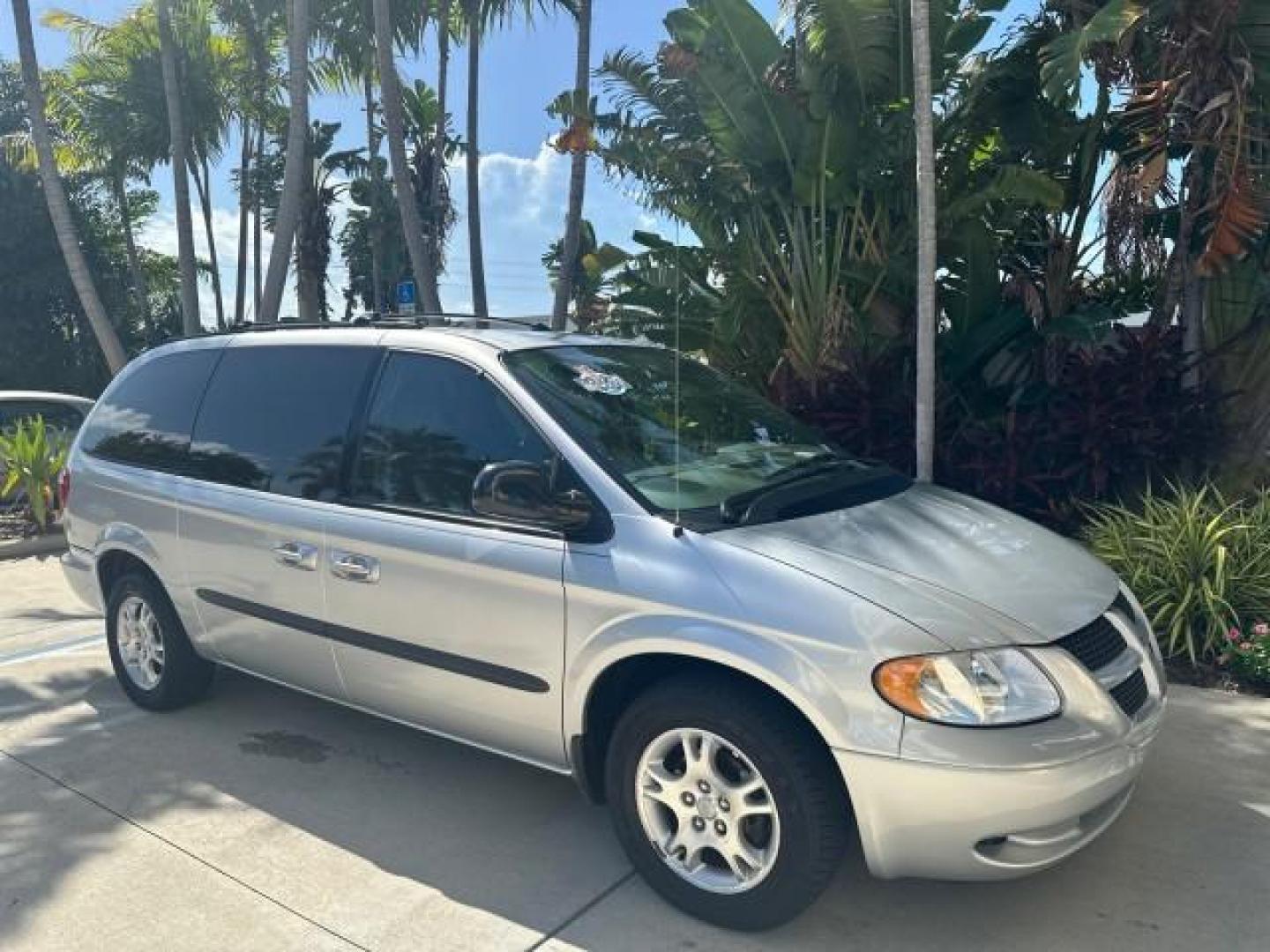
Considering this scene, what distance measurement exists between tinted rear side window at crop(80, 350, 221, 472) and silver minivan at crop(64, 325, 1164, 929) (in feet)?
0.13

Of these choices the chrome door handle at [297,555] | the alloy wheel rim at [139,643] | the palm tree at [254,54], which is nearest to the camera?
the chrome door handle at [297,555]

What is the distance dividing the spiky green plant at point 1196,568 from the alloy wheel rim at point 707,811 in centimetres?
326

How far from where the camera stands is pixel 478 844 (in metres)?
3.44

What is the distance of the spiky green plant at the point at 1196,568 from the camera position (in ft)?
16.7

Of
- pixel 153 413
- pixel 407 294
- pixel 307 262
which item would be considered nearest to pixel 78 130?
pixel 307 262

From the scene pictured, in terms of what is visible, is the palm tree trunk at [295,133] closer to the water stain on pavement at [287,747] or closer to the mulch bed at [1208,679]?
the water stain on pavement at [287,747]

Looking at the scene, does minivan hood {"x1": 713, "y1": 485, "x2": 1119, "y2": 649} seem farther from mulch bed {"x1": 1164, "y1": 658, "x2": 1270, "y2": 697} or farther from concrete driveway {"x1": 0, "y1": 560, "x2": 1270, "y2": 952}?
mulch bed {"x1": 1164, "y1": 658, "x2": 1270, "y2": 697}

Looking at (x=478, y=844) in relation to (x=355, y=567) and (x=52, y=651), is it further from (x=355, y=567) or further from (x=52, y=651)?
(x=52, y=651)

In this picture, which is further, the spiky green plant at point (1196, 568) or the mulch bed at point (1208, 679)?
the spiky green plant at point (1196, 568)

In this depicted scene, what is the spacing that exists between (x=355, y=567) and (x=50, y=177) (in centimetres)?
1060

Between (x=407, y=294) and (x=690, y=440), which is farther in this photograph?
(x=407, y=294)

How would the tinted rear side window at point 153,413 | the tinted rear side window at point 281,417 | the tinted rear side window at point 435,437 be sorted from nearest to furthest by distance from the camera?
the tinted rear side window at point 435,437
the tinted rear side window at point 281,417
the tinted rear side window at point 153,413

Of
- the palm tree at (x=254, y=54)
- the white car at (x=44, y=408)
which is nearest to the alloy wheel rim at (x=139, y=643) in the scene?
the white car at (x=44, y=408)

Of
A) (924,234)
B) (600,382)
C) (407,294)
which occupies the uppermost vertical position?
(924,234)
